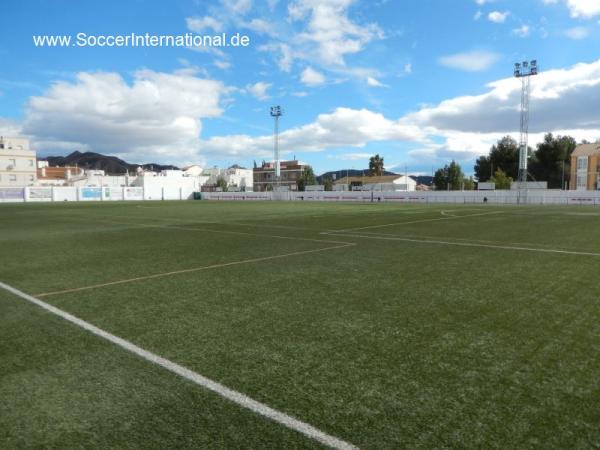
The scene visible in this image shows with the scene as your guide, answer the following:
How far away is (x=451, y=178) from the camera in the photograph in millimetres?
96375

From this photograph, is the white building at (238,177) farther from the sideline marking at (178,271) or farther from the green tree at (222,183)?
the sideline marking at (178,271)

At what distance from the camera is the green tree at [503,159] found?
8762cm

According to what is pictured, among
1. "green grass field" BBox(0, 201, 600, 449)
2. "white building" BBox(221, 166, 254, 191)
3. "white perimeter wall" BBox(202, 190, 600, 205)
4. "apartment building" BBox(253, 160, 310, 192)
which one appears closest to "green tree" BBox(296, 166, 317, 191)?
"apartment building" BBox(253, 160, 310, 192)

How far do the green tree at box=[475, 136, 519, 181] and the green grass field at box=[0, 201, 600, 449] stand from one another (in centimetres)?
8886

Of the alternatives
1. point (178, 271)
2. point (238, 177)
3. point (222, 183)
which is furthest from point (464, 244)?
point (238, 177)

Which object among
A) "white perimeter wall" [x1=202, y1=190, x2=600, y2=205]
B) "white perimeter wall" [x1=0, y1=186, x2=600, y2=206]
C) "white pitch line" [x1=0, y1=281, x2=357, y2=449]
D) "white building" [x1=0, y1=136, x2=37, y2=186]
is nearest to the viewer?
"white pitch line" [x1=0, y1=281, x2=357, y2=449]

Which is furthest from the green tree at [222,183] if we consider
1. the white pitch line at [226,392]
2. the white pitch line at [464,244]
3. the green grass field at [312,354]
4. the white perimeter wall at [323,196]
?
the white pitch line at [226,392]

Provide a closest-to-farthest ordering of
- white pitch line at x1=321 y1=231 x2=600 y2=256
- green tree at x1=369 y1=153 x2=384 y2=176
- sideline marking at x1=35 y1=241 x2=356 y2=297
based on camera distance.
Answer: sideline marking at x1=35 y1=241 x2=356 y2=297, white pitch line at x1=321 y1=231 x2=600 y2=256, green tree at x1=369 y1=153 x2=384 y2=176

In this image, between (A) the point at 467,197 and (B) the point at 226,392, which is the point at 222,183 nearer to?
(A) the point at 467,197

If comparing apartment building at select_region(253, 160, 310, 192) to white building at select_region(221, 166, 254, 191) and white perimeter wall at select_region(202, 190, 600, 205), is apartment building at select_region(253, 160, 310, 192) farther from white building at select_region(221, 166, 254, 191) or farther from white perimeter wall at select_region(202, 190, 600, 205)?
white perimeter wall at select_region(202, 190, 600, 205)

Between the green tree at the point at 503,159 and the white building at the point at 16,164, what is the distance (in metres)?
95.8

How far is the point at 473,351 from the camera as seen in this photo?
3.99 meters

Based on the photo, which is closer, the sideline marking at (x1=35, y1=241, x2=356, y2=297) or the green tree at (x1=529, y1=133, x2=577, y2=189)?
the sideline marking at (x1=35, y1=241, x2=356, y2=297)

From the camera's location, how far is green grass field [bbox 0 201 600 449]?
2.74 m
